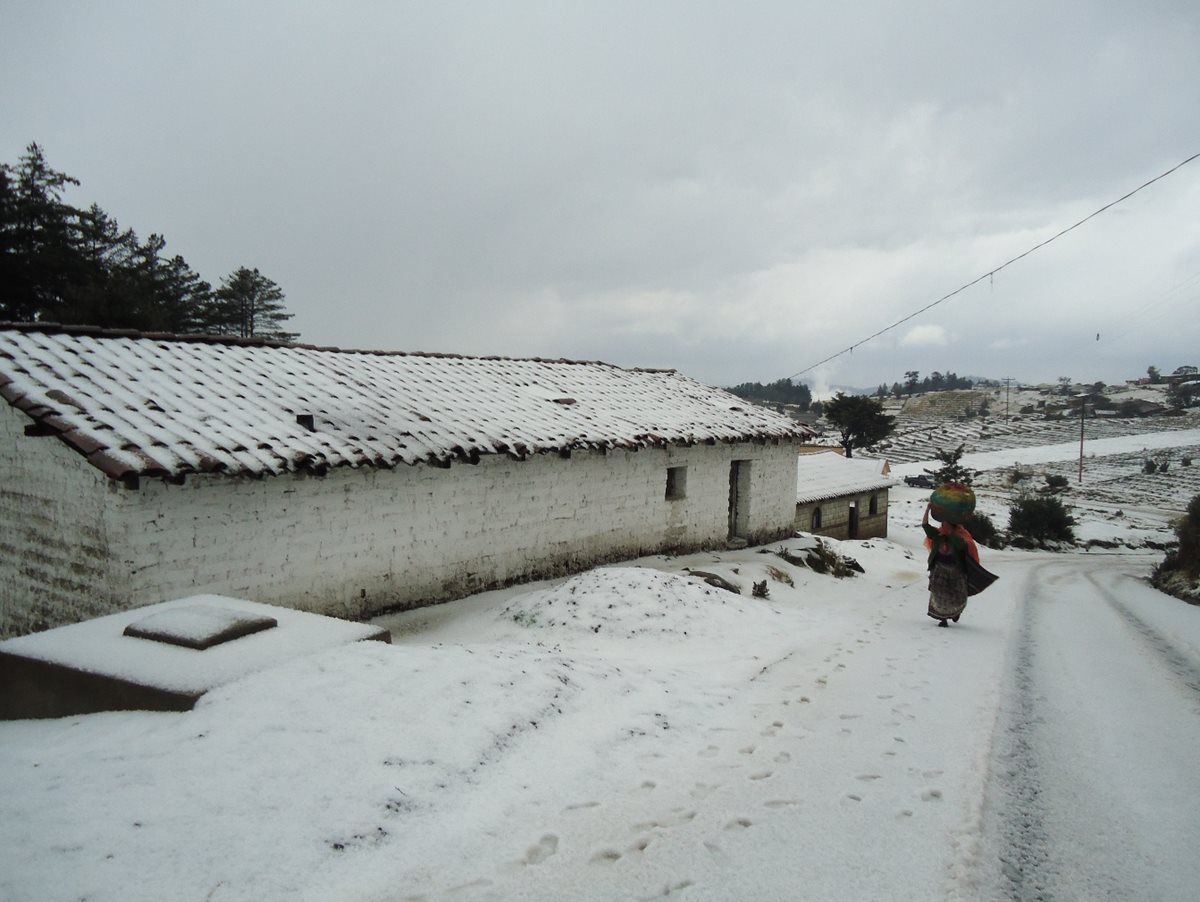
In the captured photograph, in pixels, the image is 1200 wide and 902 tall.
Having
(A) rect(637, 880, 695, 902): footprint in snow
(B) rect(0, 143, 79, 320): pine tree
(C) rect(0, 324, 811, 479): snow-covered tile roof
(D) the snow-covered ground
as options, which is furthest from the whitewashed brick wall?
(B) rect(0, 143, 79, 320): pine tree

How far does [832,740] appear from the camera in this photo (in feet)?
16.0

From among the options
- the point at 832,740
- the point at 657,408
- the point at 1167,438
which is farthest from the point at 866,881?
the point at 1167,438

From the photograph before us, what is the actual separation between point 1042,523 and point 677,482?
28.7 m

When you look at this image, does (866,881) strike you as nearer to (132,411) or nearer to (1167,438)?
(132,411)

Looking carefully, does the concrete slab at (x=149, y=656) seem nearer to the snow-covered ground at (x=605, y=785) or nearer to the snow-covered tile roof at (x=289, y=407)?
the snow-covered ground at (x=605, y=785)

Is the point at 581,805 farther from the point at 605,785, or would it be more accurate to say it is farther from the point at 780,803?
the point at 780,803

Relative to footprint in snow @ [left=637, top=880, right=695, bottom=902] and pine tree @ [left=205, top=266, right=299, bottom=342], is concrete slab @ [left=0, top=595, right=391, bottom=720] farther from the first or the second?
pine tree @ [left=205, top=266, right=299, bottom=342]

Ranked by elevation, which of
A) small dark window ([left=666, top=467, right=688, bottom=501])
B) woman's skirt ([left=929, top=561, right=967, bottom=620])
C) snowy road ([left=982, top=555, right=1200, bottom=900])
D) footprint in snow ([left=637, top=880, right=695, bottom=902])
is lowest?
snowy road ([left=982, top=555, right=1200, bottom=900])

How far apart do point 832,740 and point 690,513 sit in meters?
9.69

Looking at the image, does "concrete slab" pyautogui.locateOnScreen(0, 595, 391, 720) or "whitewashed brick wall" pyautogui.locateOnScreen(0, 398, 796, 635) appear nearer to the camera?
"concrete slab" pyautogui.locateOnScreen(0, 595, 391, 720)

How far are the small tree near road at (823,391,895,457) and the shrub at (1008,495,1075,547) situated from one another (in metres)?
20.8

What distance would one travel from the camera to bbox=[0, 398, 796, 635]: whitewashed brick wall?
286 inches

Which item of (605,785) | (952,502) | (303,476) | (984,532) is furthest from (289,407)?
(984,532)

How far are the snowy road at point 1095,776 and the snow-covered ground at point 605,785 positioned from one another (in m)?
0.02
